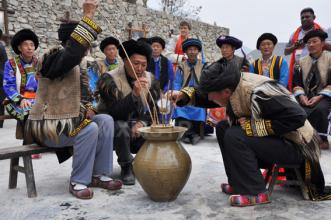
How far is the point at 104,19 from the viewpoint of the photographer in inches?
437

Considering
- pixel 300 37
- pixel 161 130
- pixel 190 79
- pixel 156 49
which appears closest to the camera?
pixel 161 130

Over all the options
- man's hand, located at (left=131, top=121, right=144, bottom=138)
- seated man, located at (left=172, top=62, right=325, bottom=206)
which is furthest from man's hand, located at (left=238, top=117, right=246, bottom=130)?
man's hand, located at (left=131, top=121, right=144, bottom=138)

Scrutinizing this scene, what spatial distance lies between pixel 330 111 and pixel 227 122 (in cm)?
255

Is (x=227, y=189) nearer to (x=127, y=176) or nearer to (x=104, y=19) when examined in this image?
(x=127, y=176)

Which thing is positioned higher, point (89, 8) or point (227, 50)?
point (89, 8)

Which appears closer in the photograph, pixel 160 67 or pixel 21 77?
pixel 21 77

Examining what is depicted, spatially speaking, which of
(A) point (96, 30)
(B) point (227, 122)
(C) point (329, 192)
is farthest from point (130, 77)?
(C) point (329, 192)

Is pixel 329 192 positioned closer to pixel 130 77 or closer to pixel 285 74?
pixel 130 77

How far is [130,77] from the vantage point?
142 inches

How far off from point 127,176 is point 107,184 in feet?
0.88

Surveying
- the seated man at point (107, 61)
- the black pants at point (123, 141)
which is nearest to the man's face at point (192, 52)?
the seated man at point (107, 61)

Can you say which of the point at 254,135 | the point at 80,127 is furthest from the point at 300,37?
the point at 80,127

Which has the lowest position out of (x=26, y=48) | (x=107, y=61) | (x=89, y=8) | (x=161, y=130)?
(x=161, y=130)

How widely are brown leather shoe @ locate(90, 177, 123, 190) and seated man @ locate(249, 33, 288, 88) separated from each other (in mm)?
3159
